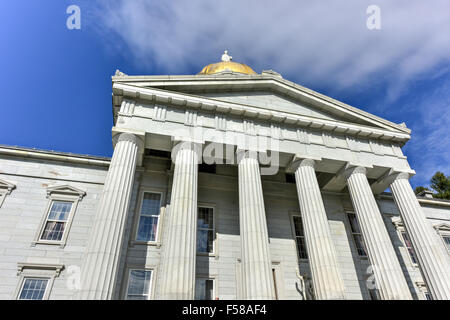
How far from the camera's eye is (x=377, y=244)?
1538 cm

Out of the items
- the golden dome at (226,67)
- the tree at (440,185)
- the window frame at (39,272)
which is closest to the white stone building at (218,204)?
the window frame at (39,272)

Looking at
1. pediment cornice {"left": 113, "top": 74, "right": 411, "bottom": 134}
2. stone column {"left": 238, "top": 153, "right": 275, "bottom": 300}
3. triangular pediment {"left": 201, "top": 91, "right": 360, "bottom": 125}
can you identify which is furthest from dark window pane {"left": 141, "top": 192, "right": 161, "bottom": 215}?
triangular pediment {"left": 201, "top": 91, "right": 360, "bottom": 125}

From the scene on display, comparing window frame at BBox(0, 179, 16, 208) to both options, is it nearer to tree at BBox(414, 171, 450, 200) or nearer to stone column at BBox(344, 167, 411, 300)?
stone column at BBox(344, 167, 411, 300)

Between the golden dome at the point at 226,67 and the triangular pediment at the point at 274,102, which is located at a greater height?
the golden dome at the point at 226,67

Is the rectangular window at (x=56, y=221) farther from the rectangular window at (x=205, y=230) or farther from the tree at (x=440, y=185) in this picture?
the tree at (x=440, y=185)

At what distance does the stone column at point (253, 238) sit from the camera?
1230cm

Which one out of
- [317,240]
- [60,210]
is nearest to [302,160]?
[317,240]

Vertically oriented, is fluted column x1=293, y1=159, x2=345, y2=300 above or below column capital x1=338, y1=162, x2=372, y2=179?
below

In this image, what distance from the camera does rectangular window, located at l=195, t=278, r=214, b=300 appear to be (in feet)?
51.8

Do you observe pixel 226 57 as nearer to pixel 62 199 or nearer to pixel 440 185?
pixel 62 199

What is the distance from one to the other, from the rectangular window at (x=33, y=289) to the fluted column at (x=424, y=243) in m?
21.0

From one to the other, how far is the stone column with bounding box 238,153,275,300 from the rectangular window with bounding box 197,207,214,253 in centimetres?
428

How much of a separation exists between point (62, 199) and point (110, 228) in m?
7.05
